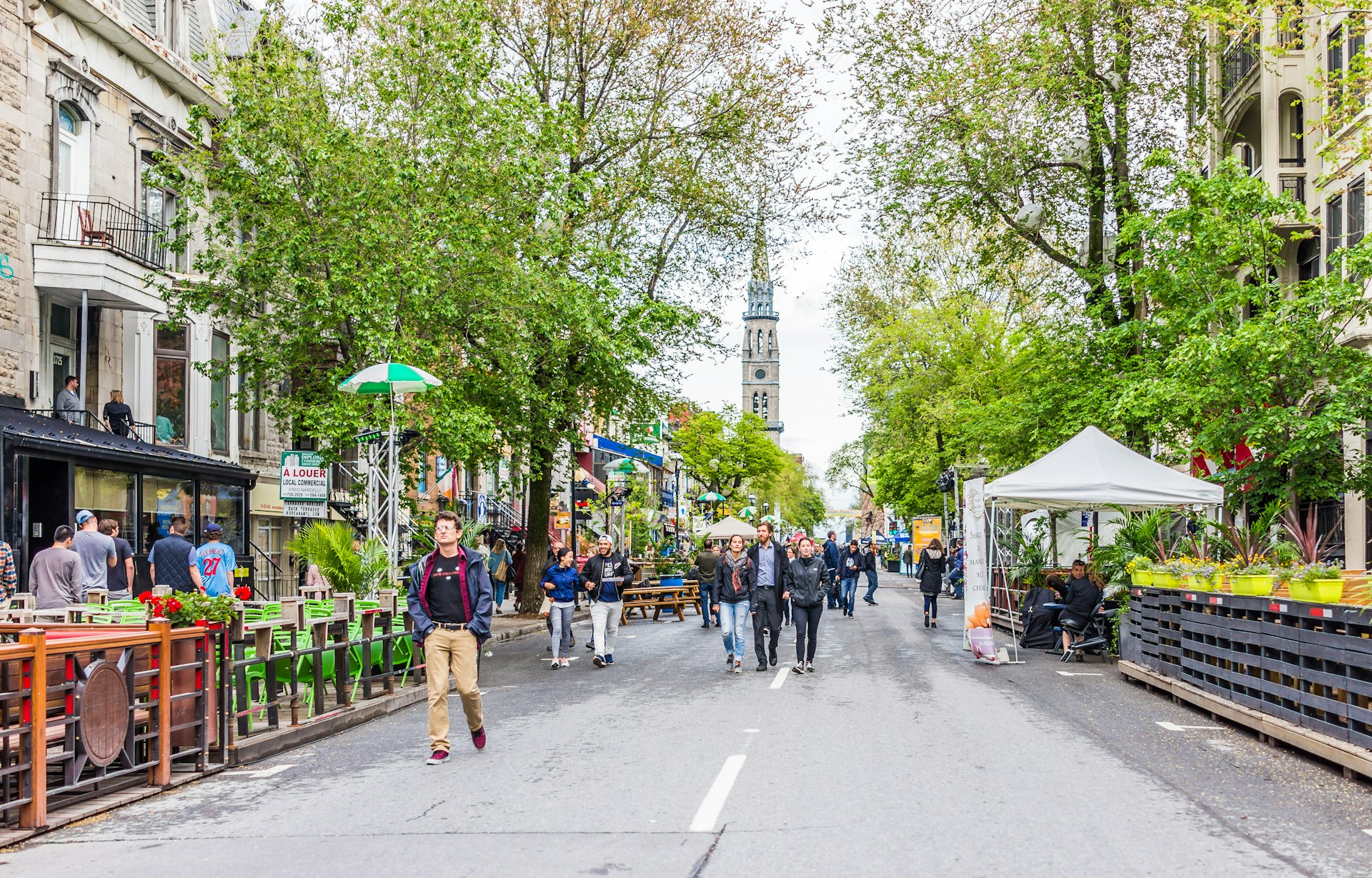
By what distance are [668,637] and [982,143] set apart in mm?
11464

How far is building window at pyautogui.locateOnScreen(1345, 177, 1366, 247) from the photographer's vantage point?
2362 cm

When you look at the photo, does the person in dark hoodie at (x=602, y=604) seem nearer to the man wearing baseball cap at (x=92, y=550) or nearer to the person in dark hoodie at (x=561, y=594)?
the person in dark hoodie at (x=561, y=594)

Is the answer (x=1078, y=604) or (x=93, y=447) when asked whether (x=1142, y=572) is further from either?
(x=93, y=447)

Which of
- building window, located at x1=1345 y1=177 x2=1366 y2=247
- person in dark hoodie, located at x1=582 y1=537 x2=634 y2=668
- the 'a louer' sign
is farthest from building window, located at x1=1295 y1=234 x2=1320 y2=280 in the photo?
the 'a louer' sign

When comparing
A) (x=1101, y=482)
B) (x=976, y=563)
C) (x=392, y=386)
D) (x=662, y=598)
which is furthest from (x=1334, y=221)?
(x=392, y=386)

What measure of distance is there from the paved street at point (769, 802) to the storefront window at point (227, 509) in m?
11.7

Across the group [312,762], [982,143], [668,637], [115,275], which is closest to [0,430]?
[115,275]

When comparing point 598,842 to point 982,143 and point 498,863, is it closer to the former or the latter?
point 498,863

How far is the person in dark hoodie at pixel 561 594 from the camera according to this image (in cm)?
1688

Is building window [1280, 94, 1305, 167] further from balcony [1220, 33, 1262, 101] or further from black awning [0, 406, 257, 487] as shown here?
black awning [0, 406, 257, 487]

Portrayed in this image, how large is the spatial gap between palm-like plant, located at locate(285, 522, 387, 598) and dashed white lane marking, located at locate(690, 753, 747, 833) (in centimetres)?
731

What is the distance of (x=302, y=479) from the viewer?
62.1 ft

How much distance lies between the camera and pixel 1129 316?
25609mm

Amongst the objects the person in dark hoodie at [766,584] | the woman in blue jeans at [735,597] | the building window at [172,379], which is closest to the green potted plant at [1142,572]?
the person in dark hoodie at [766,584]
